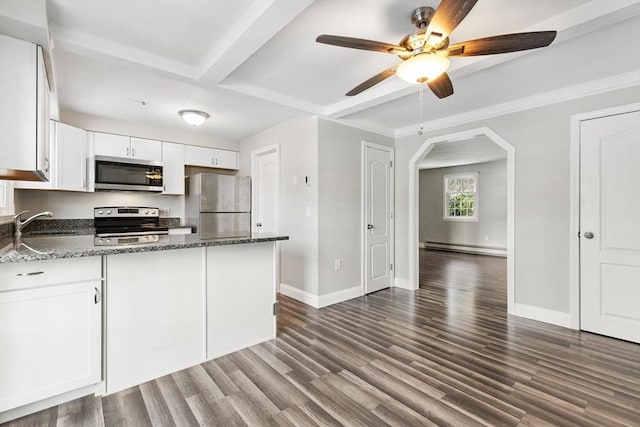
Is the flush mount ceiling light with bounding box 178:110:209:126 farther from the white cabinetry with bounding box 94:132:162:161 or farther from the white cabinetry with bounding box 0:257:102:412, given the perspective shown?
the white cabinetry with bounding box 0:257:102:412

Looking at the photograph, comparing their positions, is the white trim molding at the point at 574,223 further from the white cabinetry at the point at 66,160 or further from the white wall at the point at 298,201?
the white cabinetry at the point at 66,160

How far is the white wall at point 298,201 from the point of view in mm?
3664

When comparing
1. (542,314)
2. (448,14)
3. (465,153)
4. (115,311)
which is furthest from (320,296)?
(465,153)

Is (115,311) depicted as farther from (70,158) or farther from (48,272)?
(70,158)

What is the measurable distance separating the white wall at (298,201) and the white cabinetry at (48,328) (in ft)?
7.26

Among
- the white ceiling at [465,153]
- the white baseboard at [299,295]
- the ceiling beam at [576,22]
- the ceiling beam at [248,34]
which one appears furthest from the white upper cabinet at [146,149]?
the white ceiling at [465,153]

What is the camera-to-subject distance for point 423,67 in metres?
1.79

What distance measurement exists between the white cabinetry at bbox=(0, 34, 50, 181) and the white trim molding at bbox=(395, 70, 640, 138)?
3.94m

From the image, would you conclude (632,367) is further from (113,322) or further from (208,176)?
(208,176)

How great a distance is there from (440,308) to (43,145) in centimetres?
390

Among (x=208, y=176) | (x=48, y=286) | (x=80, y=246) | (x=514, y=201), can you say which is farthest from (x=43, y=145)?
(x=514, y=201)

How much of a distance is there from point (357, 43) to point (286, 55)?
0.93 meters

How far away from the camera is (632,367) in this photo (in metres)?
2.25

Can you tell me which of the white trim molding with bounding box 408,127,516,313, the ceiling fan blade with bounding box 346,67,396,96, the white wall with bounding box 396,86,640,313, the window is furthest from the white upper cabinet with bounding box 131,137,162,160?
the window
